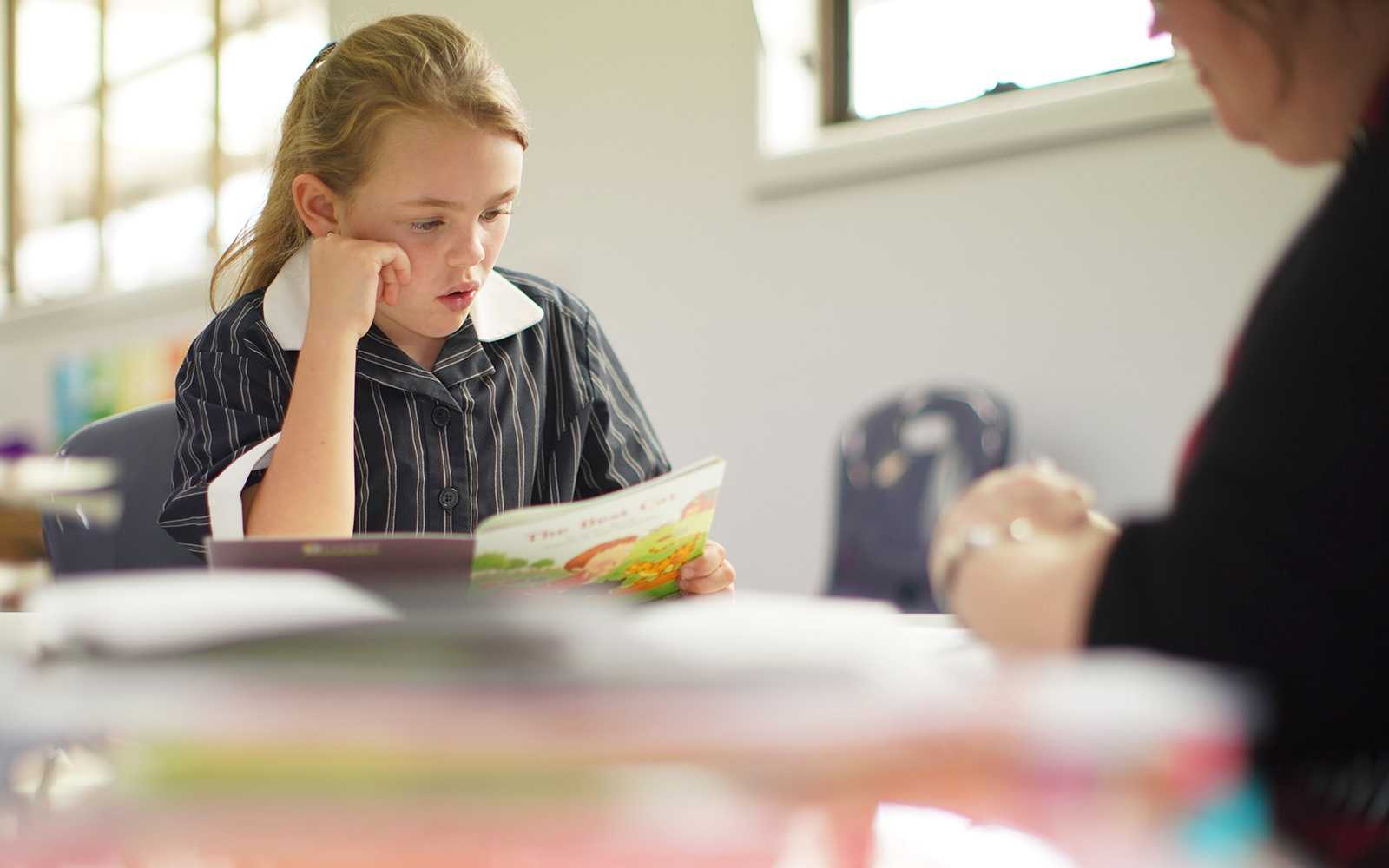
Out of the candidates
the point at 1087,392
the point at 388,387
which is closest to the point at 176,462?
the point at 388,387

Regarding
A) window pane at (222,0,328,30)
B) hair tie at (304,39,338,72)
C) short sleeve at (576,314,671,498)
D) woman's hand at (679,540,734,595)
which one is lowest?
woman's hand at (679,540,734,595)

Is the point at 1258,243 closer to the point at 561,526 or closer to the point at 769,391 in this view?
the point at 769,391

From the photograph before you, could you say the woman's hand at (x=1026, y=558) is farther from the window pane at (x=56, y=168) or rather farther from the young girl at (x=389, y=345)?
the window pane at (x=56, y=168)

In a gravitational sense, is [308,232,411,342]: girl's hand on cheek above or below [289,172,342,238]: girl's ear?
below

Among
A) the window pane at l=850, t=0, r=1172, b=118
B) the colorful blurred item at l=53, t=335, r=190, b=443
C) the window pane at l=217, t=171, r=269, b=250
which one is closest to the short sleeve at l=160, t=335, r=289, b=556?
the window pane at l=850, t=0, r=1172, b=118

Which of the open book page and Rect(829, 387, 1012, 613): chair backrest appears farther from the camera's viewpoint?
Rect(829, 387, 1012, 613): chair backrest

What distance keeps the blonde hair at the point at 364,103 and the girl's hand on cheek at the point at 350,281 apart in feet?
0.29

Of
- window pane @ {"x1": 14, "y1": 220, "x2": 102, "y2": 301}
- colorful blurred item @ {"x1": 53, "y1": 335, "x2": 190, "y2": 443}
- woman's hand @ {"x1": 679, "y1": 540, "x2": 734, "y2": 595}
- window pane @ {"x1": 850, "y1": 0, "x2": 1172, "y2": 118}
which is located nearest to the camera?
woman's hand @ {"x1": 679, "y1": 540, "x2": 734, "y2": 595}

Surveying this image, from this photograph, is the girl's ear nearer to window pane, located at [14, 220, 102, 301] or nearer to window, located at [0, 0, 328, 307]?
window, located at [0, 0, 328, 307]

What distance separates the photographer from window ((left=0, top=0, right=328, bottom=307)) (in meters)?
3.98

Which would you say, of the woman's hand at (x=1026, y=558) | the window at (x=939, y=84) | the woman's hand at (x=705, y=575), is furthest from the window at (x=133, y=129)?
the woman's hand at (x=1026, y=558)

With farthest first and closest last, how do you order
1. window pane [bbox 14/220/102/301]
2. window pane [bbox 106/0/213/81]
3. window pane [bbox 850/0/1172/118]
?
1. window pane [bbox 14/220/102/301]
2. window pane [bbox 106/0/213/81]
3. window pane [bbox 850/0/1172/118]

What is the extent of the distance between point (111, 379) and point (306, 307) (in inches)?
135

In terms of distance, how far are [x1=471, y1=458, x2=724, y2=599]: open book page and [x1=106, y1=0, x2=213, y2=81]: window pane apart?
402 centimetres
